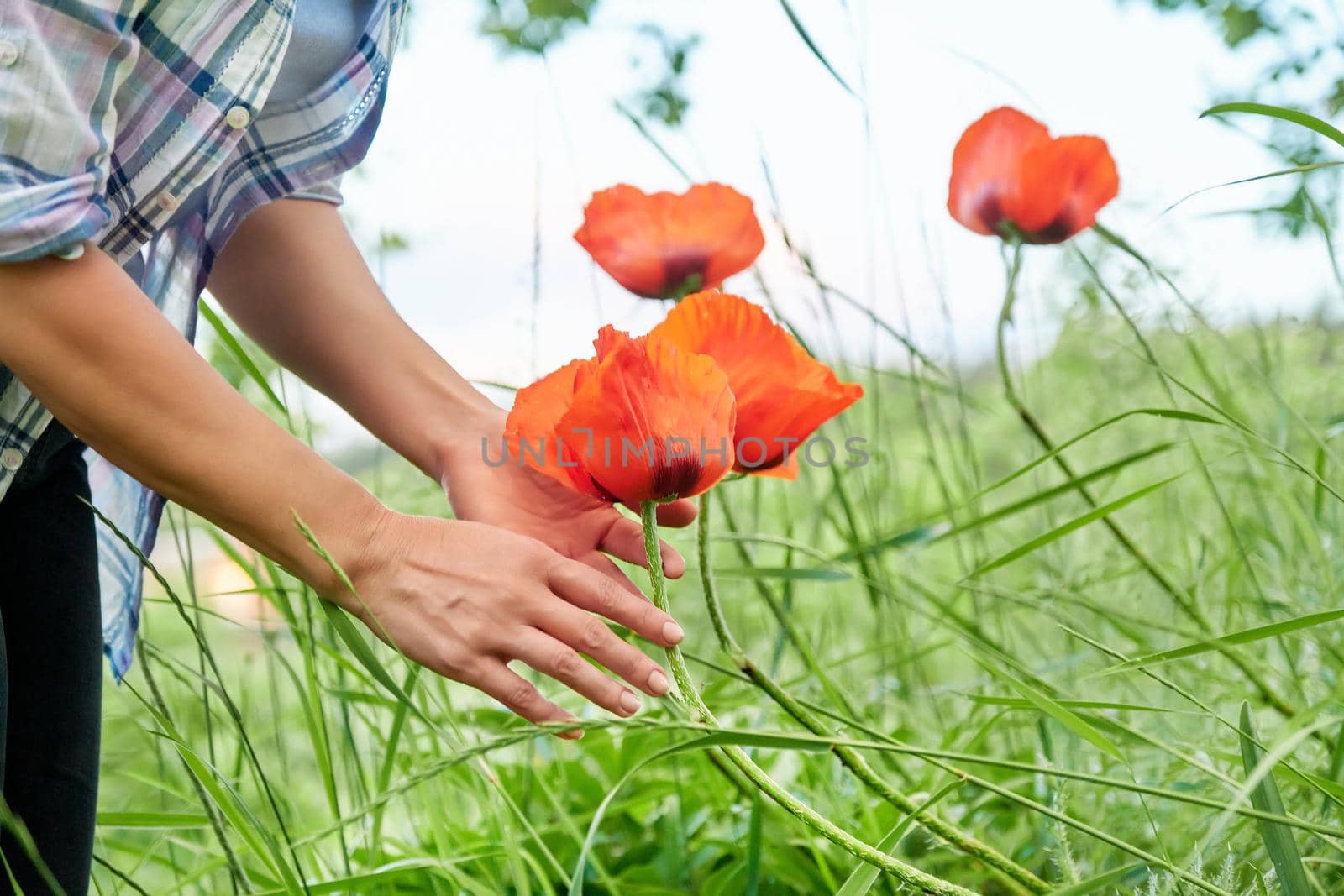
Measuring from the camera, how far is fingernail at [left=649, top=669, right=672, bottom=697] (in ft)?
1.26

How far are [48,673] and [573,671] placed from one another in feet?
1.01

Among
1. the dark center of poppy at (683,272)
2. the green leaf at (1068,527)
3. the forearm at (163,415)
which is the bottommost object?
the green leaf at (1068,527)

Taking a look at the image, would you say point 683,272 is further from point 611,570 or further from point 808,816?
point 808,816

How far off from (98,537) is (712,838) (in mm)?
424

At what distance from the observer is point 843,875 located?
0.64 metres

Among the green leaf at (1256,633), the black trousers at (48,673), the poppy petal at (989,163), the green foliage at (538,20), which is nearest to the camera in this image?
the green leaf at (1256,633)

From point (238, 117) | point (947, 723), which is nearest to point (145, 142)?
point (238, 117)

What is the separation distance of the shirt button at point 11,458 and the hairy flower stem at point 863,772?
1.03 feet

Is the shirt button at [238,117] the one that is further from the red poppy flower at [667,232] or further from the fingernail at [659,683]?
the fingernail at [659,683]

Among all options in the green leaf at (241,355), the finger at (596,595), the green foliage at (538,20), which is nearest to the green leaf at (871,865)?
the finger at (596,595)

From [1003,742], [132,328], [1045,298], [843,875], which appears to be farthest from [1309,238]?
[132,328]

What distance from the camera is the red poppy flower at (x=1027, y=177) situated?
639 mm

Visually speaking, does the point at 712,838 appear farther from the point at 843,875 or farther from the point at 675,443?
the point at 675,443

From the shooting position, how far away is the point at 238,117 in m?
0.49
